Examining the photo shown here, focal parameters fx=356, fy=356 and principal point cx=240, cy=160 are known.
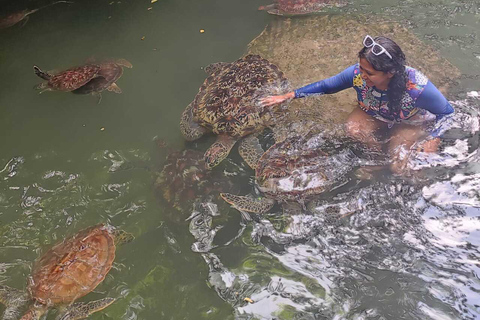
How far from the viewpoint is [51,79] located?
149 inches

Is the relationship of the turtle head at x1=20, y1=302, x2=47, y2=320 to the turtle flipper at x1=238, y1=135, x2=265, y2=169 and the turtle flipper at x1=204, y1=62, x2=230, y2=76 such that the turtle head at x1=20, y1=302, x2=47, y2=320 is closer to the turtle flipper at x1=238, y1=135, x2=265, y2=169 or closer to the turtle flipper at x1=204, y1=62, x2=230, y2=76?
the turtle flipper at x1=238, y1=135, x2=265, y2=169

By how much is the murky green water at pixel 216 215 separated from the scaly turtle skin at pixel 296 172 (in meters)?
0.11

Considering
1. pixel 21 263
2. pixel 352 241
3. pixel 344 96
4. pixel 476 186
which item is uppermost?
pixel 344 96

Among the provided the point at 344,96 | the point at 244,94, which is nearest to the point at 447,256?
the point at 344,96

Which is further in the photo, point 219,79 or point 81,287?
point 219,79

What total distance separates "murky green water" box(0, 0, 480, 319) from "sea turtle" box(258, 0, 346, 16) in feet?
1.51

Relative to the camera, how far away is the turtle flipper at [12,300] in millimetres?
2355

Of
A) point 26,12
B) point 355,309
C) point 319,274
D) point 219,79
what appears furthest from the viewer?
point 26,12

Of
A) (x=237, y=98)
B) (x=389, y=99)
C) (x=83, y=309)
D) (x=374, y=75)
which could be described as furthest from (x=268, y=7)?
(x=83, y=309)

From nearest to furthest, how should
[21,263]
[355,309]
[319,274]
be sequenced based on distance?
[355,309] → [319,274] → [21,263]

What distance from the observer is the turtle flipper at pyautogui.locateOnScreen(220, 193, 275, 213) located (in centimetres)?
268

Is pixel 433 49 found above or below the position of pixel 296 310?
above

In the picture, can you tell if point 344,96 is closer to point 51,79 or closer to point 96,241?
point 96,241

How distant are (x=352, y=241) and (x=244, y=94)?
61.7 inches
